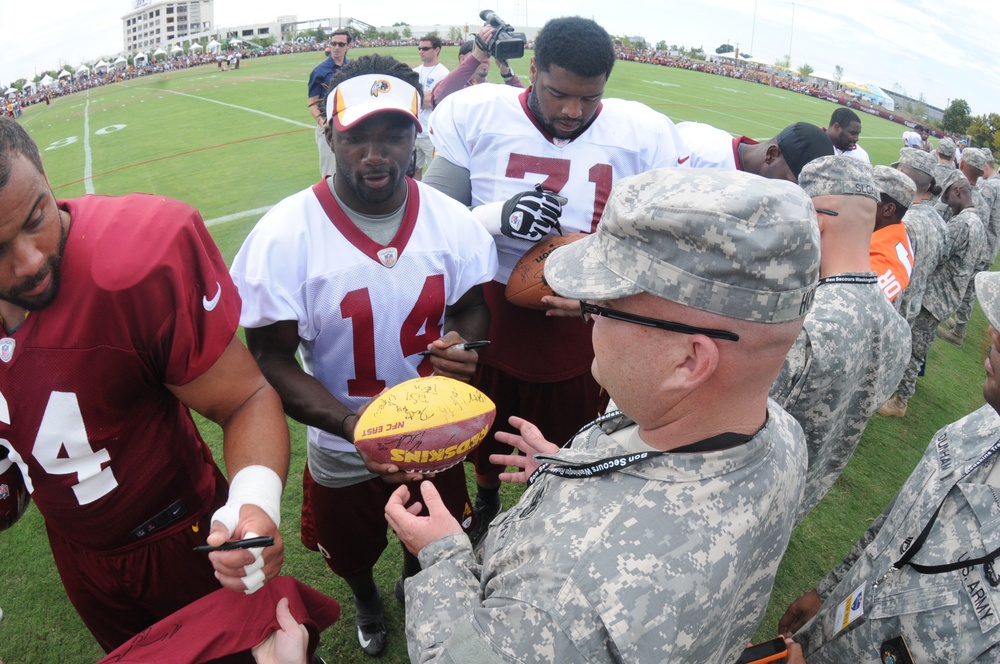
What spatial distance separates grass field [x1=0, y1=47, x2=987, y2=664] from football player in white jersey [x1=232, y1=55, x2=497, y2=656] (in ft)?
4.11

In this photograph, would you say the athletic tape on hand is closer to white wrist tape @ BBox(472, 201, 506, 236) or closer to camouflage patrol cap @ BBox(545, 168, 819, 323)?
camouflage patrol cap @ BBox(545, 168, 819, 323)

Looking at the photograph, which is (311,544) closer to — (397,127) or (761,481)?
(397,127)

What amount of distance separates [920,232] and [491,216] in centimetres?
415

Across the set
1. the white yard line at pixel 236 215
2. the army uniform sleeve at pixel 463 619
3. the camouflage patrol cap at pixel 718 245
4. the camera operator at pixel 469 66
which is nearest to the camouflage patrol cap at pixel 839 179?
the camouflage patrol cap at pixel 718 245

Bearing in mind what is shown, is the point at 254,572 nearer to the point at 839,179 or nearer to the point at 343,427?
the point at 343,427

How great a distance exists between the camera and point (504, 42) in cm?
486

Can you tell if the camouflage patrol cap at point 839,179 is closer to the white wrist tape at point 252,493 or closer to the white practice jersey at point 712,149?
the white practice jersey at point 712,149

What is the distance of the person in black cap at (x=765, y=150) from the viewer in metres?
3.51

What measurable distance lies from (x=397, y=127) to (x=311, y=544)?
188 centimetres

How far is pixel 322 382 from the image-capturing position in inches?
101

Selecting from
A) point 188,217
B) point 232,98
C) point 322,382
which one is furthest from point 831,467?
point 232,98

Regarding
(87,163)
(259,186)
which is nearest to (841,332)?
(259,186)

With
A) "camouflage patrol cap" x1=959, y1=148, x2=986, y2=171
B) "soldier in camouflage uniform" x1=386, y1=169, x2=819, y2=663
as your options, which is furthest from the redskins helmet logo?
"camouflage patrol cap" x1=959, y1=148, x2=986, y2=171

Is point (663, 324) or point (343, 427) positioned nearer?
point (663, 324)
